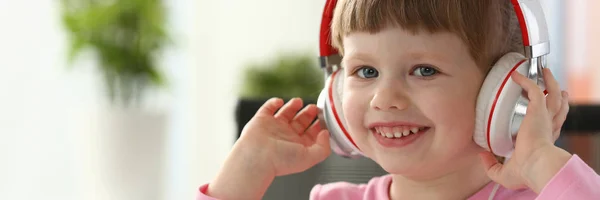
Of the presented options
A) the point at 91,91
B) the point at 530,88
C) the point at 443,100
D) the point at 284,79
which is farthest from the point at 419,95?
the point at 91,91

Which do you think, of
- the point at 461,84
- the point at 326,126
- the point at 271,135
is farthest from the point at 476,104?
the point at 271,135

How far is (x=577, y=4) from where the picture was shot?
4371mm

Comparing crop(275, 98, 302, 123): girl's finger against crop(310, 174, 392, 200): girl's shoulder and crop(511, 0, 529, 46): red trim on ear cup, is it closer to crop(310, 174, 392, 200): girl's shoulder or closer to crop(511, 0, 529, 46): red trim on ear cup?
crop(310, 174, 392, 200): girl's shoulder

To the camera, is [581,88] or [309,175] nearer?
[309,175]

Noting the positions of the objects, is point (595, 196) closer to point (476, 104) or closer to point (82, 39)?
point (476, 104)

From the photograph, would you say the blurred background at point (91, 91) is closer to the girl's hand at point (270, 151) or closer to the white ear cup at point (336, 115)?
the girl's hand at point (270, 151)

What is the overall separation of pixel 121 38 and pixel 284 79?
73 centimetres

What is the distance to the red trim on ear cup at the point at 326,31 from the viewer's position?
1.29 metres

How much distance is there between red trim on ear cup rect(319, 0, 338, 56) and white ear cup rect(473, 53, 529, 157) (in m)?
0.28

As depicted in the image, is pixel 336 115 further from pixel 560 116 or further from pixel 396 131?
pixel 560 116

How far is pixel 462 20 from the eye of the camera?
113 centimetres

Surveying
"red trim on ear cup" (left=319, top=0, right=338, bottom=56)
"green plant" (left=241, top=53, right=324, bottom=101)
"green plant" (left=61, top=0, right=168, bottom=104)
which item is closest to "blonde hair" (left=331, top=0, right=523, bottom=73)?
"red trim on ear cup" (left=319, top=0, right=338, bottom=56)

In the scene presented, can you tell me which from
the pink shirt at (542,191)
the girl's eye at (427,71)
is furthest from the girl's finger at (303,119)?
the girl's eye at (427,71)

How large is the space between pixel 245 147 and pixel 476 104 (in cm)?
43
